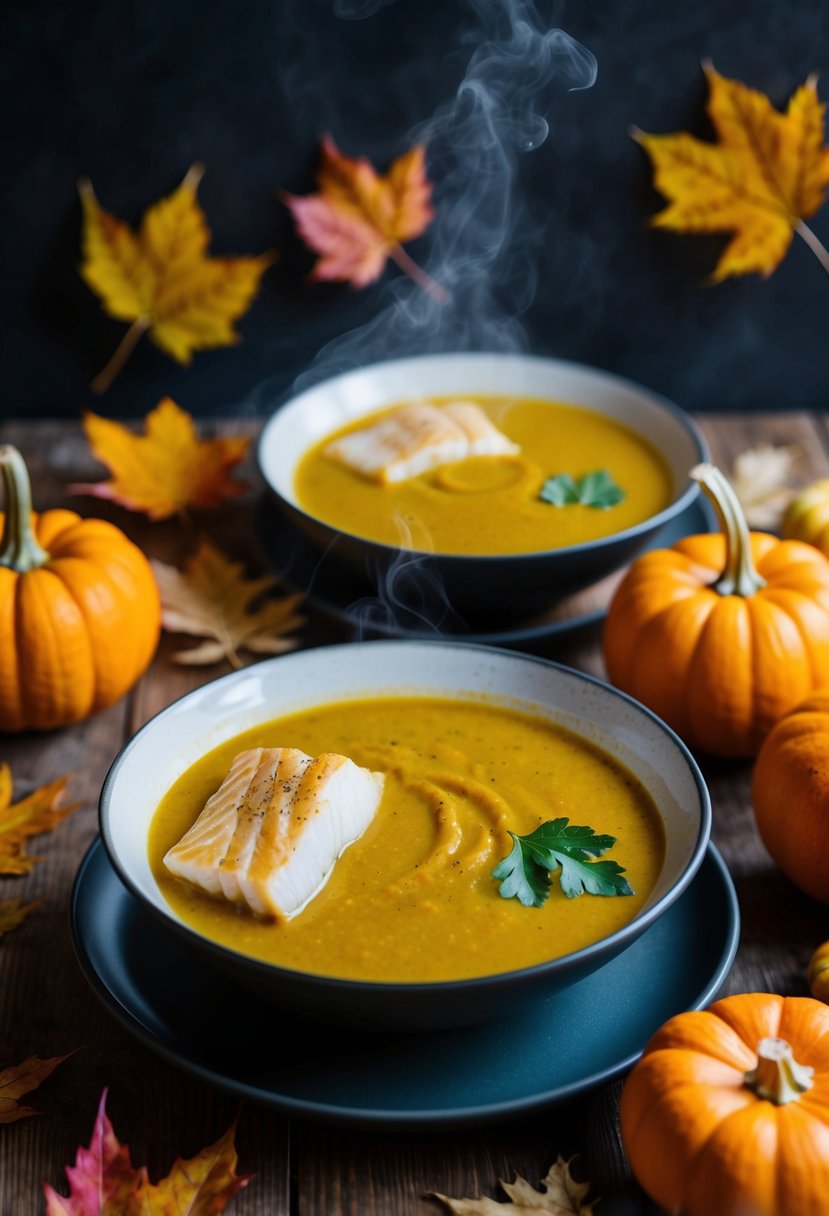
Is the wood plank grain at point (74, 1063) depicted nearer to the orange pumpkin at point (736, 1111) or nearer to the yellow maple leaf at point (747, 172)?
the orange pumpkin at point (736, 1111)

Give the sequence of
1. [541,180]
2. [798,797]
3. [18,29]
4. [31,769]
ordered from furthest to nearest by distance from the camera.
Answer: [541,180] → [18,29] → [31,769] → [798,797]

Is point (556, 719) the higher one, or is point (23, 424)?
point (556, 719)

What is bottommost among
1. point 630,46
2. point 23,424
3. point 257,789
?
point 23,424

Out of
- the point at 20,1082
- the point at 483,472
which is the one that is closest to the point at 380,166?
the point at 483,472

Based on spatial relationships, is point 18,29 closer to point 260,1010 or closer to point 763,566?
point 763,566

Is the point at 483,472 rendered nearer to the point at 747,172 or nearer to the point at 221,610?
the point at 221,610

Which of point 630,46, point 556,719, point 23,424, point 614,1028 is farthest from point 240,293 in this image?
point 614,1028

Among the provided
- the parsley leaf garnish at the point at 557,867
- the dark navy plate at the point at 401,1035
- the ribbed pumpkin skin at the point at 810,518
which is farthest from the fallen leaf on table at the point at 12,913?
the ribbed pumpkin skin at the point at 810,518
